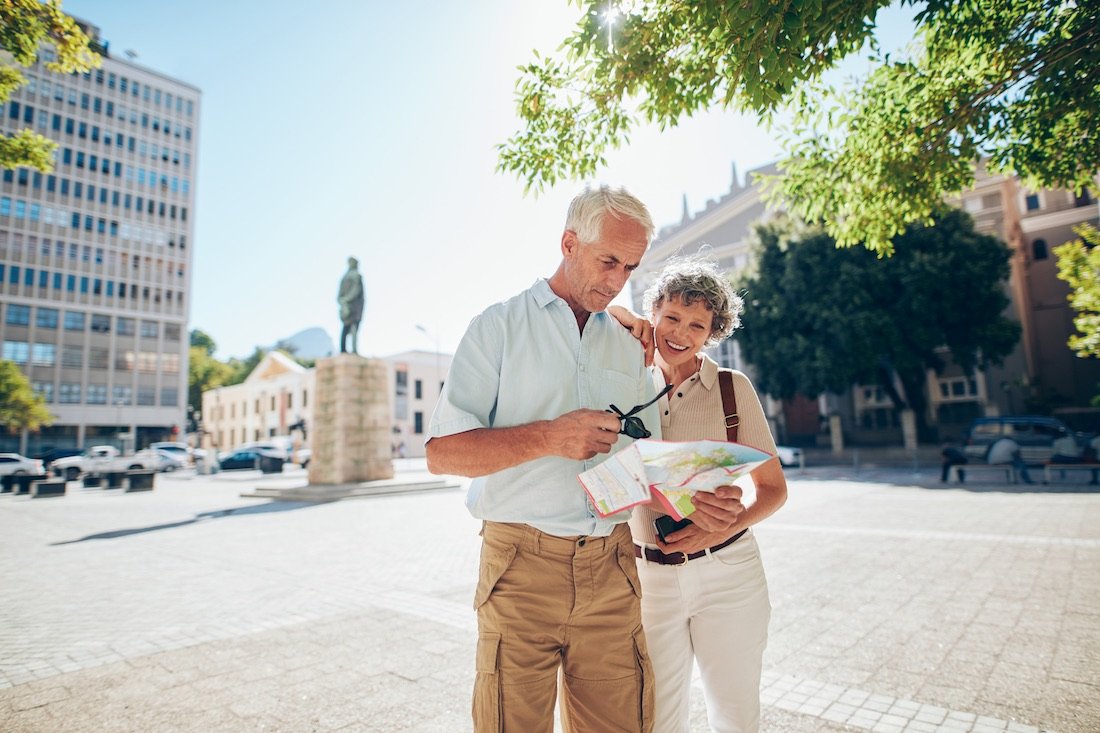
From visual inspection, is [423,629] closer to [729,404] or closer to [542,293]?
[729,404]

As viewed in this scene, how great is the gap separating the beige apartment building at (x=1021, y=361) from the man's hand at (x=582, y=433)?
28494 mm

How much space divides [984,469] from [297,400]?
→ 56.2 metres

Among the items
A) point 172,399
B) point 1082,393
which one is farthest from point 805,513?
point 172,399

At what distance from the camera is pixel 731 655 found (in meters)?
2.08

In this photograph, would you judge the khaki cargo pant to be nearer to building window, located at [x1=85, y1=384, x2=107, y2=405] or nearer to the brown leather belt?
the brown leather belt

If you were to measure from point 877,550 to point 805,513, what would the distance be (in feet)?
12.9

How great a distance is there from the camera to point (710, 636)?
2107 millimetres

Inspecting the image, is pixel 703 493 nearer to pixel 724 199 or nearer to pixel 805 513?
pixel 805 513

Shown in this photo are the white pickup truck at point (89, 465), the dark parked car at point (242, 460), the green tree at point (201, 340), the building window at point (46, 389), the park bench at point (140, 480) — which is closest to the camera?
the park bench at point (140, 480)

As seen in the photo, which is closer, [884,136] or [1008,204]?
[884,136]

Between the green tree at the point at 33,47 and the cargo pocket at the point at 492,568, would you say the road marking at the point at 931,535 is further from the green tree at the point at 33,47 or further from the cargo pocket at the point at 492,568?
the green tree at the point at 33,47

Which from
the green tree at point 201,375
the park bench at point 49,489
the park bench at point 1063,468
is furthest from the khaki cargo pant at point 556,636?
the green tree at point 201,375

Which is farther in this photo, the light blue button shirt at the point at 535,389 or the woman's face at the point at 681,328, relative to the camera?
the woman's face at the point at 681,328

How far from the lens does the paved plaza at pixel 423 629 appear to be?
3268 mm
